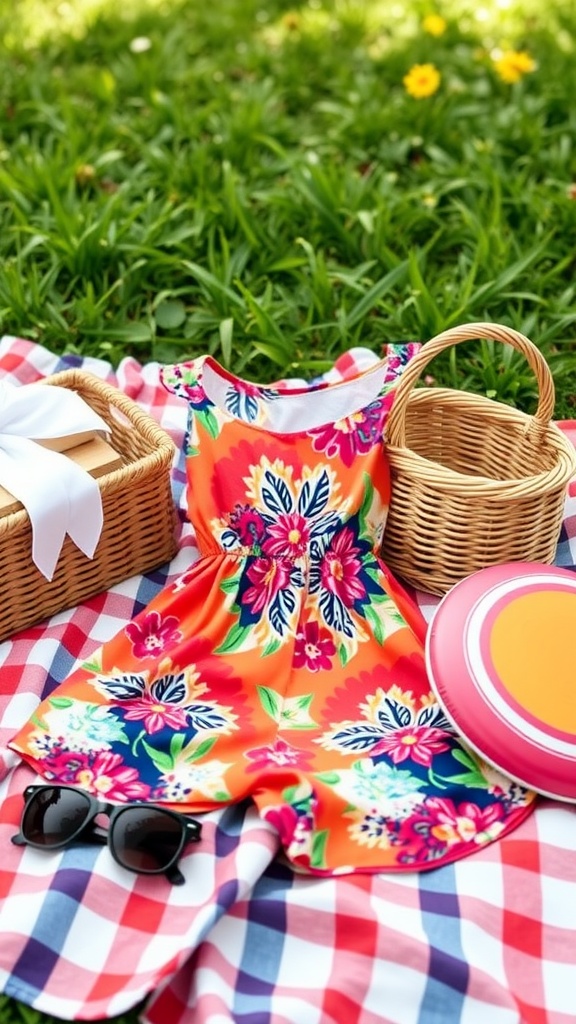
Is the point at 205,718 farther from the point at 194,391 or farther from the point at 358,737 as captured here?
the point at 194,391

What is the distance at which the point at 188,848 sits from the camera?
1817mm

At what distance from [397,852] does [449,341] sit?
0.92 m

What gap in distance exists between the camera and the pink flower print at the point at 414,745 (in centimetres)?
191

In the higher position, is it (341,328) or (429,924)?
(341,328)

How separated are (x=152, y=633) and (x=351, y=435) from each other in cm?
53

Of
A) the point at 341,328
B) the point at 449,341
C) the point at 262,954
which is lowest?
the point at 262,954

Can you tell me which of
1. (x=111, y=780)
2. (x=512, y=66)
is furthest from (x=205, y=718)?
(x=512, y=66)

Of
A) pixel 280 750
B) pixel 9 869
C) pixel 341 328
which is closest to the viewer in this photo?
pixel 9 869

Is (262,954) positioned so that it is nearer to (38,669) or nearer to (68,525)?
(38,669)

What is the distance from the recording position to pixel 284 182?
3406mm

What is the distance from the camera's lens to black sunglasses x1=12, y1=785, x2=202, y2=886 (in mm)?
1777

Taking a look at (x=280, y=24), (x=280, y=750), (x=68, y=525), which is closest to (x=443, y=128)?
(x=280, y=24)

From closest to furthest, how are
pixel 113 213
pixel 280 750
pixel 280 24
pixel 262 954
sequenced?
pixel 262 954, pixel 280 750, pixel 113 213, pixel 280 24

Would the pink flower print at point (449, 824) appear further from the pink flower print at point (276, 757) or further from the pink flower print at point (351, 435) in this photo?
the pink flower print at point (351, 435)
